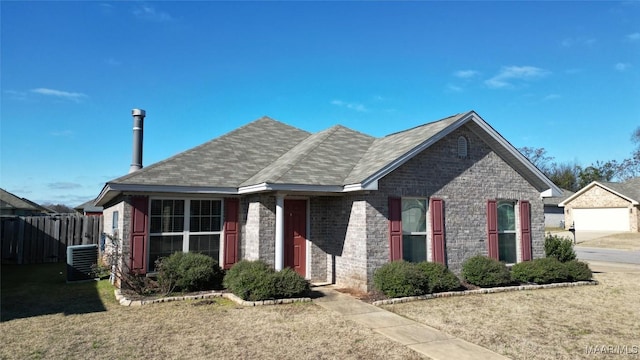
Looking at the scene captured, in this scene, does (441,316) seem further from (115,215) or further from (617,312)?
(115,215)

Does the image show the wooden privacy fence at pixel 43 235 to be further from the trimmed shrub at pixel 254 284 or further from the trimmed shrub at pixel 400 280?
the trimmed shrub at pixel 400 280

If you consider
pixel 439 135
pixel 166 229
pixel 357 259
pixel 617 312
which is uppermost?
pixel 439 135

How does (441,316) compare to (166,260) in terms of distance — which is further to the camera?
(166,260)

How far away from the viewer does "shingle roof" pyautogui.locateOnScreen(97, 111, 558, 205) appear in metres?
10.7

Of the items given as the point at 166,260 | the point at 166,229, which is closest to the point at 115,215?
the point at 166,229

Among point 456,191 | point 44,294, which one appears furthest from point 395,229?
point 44,294

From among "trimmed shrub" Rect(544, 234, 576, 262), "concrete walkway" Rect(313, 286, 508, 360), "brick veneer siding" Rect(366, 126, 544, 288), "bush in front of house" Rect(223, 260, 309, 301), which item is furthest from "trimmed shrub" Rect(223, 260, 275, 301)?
"trimmed shrub" Rect(544, 234, 576, 262)

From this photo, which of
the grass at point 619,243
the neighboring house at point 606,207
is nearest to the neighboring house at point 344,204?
the grass at point 619,243

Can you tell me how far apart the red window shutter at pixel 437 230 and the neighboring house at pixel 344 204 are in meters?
0.03

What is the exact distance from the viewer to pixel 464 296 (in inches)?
412

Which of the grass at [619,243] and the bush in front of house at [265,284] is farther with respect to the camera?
the grass at [619,243]

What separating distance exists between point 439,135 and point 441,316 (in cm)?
531

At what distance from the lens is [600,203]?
3825 centimetres

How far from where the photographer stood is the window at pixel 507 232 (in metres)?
13.1
